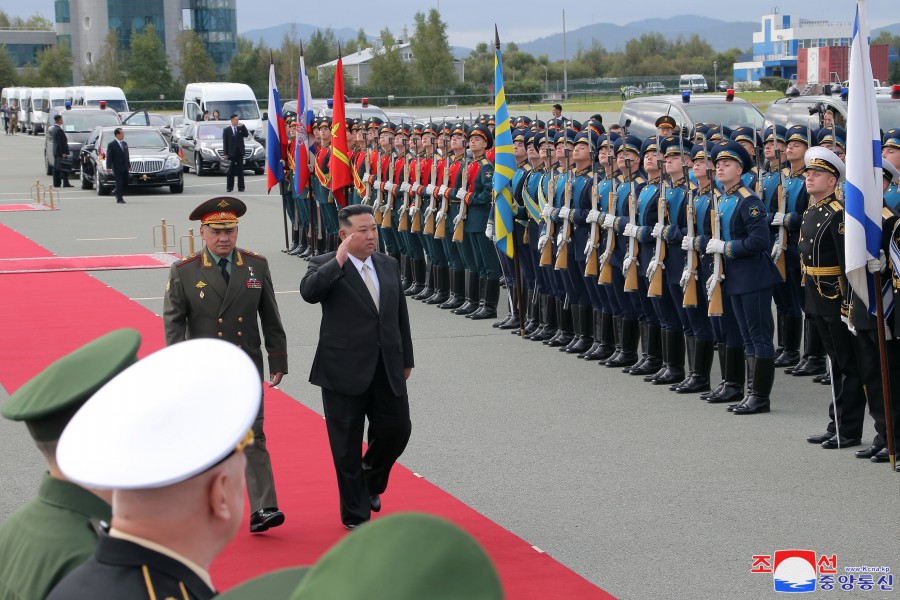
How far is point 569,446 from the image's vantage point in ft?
28.6

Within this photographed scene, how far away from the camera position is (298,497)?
25.3ft

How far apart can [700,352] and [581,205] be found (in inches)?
86.3

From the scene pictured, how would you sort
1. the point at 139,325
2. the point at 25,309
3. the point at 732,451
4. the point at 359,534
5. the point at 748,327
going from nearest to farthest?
the point at 359,534 < the point at 732,451 < the point at 748,327 < the point at 139,325 < the point at 25,309

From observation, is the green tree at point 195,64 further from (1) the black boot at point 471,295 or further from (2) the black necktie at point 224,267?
(2) the black necktie at point 224,267

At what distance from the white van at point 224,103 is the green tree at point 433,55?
35.0 metres

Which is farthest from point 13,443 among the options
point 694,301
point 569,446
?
point 694,301

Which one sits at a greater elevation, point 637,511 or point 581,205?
point 581,205

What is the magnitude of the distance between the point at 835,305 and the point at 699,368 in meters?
1.93

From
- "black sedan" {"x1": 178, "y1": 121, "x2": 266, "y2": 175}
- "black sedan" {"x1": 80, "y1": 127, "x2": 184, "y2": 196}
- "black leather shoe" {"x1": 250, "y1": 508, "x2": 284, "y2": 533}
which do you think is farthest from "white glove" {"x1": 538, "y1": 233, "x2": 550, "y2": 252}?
"black sedan" {"x1": 178, "y1": 121, "x2": 266, "y2": 175}

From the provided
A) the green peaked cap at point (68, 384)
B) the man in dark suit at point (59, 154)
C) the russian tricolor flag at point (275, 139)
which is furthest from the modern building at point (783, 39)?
the green peaked cap at point (68, 384)

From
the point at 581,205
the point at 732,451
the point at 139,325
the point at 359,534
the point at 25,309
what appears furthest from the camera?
the point at 25,309

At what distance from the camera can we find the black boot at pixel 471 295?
568 inches

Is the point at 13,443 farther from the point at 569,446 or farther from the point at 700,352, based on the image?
the point at 700,352

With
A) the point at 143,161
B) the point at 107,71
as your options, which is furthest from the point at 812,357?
the point at 107,71
